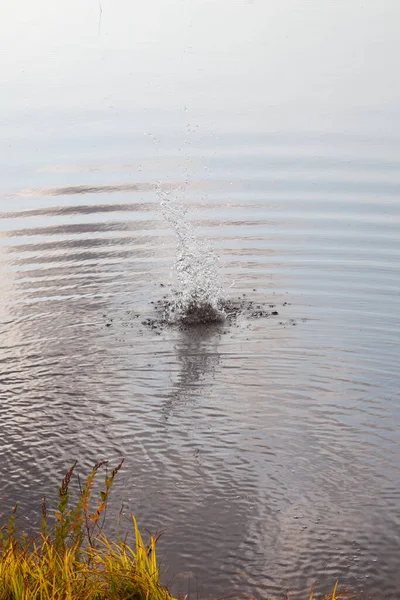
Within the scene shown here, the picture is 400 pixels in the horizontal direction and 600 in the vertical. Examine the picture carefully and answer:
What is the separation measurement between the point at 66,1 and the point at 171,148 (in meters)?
34.0

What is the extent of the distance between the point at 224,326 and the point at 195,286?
940mm

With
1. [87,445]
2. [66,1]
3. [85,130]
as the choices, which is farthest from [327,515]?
[66,1]

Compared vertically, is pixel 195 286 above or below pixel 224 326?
above

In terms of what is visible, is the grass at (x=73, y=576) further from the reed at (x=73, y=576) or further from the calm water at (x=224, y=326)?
the calm water at (x=224, y=326)

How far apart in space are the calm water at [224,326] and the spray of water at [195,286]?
330 millimetres

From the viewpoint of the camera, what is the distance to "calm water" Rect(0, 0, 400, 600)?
8.76 meters

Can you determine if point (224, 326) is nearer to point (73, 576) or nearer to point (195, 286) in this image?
point (195, 286)

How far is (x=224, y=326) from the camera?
13109 mm

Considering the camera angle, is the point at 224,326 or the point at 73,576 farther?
the point at 224,326

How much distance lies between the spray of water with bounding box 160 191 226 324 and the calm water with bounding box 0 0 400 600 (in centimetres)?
33

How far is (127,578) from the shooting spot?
6.45 meters

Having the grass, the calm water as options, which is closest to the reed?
the grass

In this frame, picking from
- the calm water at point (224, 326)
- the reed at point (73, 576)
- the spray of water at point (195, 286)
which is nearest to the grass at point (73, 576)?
the reed at point (73, 576)

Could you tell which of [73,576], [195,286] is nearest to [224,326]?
[195,286]
